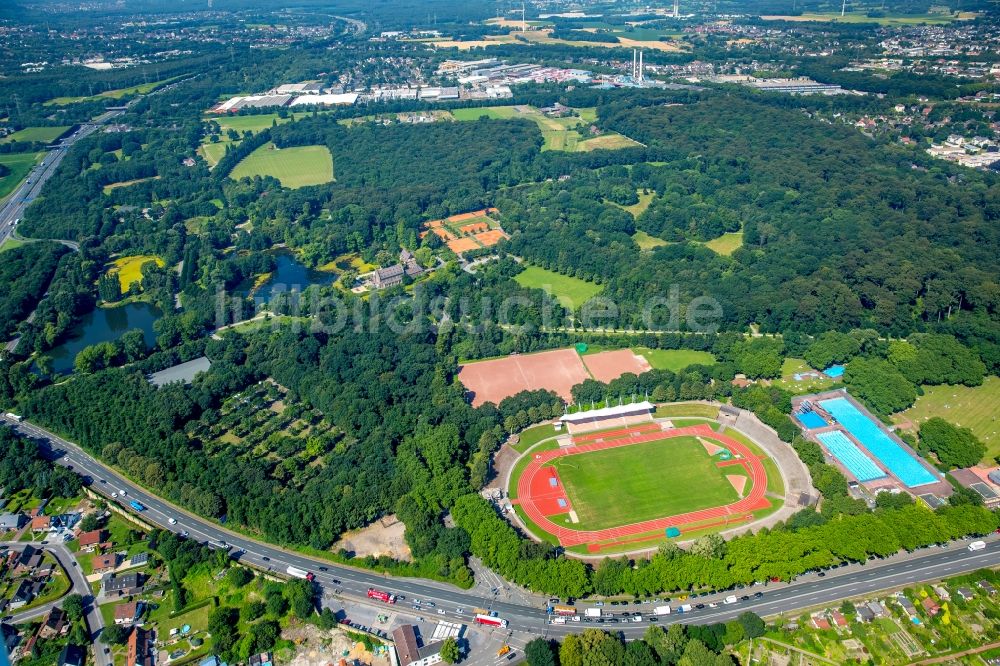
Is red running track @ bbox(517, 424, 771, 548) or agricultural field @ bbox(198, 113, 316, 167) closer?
red running track @ bbox(517, 424, 771, 548)

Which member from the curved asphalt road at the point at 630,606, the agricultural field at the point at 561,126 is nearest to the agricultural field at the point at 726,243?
the agricultural field at the point at 561,126

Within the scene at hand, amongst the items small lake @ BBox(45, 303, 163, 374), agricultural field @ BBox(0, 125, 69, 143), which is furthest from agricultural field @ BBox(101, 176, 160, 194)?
small lake @ BBox(45, 303, 163, 374)

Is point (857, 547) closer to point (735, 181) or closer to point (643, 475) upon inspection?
point (643, 475)

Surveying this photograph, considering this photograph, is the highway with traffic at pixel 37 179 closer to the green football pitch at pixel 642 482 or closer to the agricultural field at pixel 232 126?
the agricultural field at pixel 232 126

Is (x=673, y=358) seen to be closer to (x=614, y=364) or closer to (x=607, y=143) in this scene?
(x=614, y=364)

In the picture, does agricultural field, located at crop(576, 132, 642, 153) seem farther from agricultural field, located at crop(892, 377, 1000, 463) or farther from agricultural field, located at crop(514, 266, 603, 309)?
agricultural field, located at crop(892, 377, 1000, 463)

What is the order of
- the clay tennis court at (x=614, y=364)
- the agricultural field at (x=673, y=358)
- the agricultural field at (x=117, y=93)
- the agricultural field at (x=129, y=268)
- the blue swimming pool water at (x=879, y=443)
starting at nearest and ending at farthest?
1. the blue swimming pool water at (x=879, y=443)
2. the clay tennis court at (x=614, y=364)
3. the agricultural field at (x=673, y=358)
4. the agricultural field at (x=129, y=268)
5. the agricultural field at (x=117, y=93)


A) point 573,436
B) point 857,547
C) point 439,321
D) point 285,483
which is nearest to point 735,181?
point 439,321
